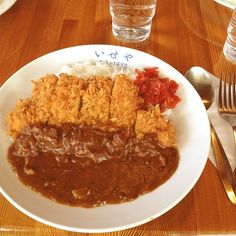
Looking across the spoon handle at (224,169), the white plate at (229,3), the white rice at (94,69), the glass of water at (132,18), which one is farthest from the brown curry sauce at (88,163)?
the white plate at (229,3)

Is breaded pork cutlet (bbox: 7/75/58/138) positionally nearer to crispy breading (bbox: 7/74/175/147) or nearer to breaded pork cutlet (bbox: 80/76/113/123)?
crispy breading (bbox: 7/74/175/147)

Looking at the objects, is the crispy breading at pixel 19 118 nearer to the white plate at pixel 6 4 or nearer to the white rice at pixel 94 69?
the white rice at pixel 94 69

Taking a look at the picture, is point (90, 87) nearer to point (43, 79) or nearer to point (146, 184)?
point (43, 79)

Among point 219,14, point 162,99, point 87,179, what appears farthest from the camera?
point 219,14

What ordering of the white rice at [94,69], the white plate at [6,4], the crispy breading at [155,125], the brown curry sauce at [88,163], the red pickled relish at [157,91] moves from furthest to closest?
the white plate at [6,4] → the white rice at [94,69] → the red pickled relish at [157,91] → the crispy breading at [155,125] → the brown curry sauce at [88,163]

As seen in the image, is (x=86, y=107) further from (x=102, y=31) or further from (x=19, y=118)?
(x=102, y=31)

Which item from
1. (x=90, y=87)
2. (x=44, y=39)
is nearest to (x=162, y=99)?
(x=90, y=87)
